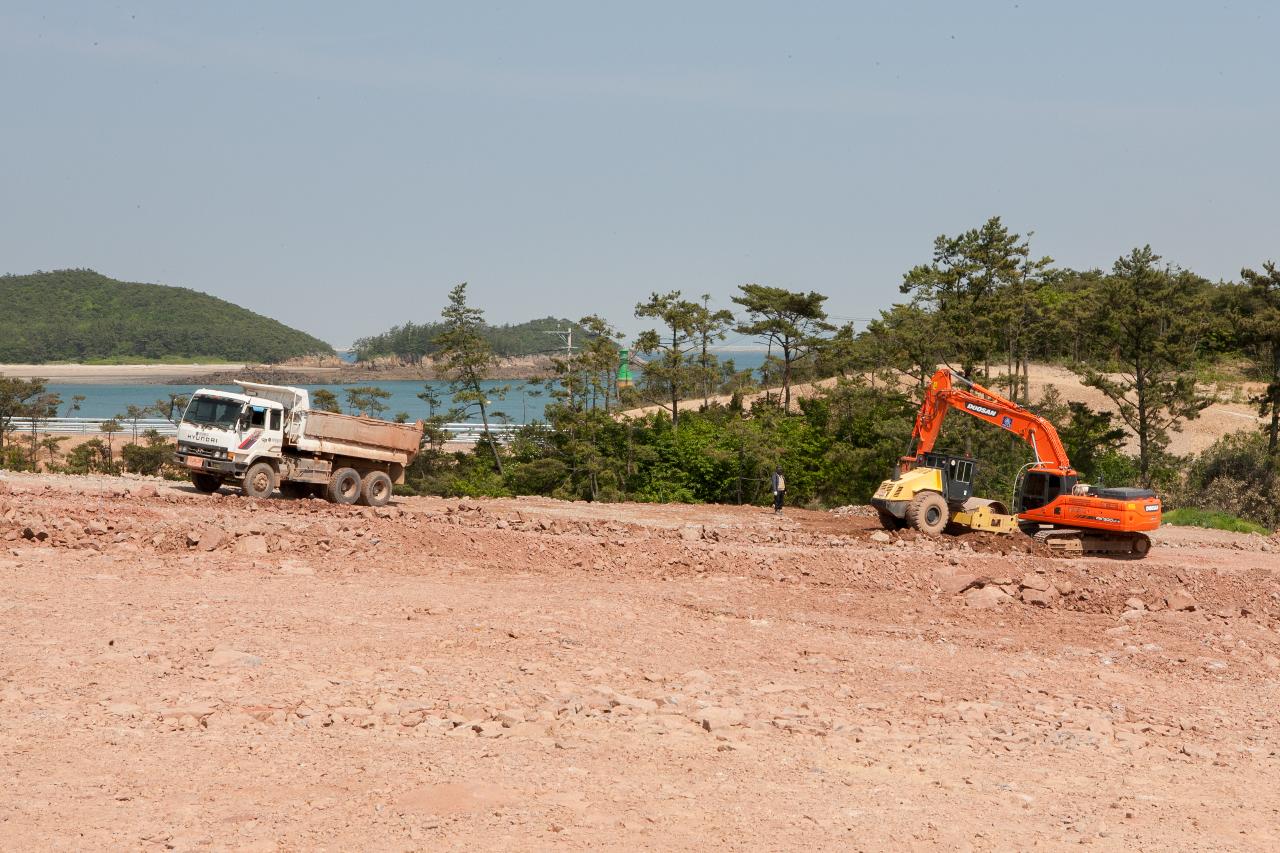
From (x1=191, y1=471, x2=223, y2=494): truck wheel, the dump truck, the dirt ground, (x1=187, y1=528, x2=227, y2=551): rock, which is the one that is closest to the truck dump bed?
the dump truck

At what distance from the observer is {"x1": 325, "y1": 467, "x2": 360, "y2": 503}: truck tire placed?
26.1m

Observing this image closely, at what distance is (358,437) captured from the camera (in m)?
26.6

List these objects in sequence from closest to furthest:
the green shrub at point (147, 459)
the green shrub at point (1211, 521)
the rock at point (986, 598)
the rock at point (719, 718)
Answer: the rock at point (719, 718)
the rock at point (986, 598)
the green shrub at point (1211, 521)
the green shrub at point (147, 459)

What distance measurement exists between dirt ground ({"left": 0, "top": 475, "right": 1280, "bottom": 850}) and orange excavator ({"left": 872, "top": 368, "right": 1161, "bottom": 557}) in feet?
10.3

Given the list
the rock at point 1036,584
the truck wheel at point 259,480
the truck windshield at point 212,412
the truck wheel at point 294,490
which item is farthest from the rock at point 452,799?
Result: the truck wheel at point 294,490

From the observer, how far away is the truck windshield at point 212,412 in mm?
24875

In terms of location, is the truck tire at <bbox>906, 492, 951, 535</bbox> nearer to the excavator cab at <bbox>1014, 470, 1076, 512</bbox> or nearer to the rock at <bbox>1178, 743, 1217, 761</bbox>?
the excavator cab at <bbox>1014, 470, 1076, 512</bbox>

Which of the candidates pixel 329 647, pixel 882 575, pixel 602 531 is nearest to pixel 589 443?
pixel 602 531

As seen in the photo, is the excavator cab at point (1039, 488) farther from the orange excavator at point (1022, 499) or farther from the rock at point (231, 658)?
the rock at point (231, 658)

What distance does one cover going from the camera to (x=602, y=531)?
74.8 feet

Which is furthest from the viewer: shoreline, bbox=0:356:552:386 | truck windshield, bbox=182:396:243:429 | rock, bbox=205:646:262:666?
shoreline, bbox=0:356:552:386

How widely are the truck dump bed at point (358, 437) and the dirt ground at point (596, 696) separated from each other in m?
5.74

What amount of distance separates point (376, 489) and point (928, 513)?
12177 millimetres

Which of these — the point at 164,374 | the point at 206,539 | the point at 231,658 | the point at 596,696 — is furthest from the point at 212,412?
the point at 164,374
